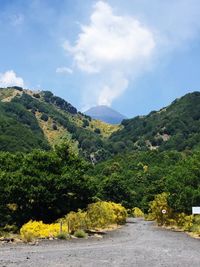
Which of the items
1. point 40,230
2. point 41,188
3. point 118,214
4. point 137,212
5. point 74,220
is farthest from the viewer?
point 137,212

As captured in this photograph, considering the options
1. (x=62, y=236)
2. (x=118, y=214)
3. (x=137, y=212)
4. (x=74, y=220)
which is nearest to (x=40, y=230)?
(x=62, y=236)

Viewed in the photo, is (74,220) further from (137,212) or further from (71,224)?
(137,212)

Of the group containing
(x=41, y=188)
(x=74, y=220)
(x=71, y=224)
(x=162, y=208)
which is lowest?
(x=71, y=224)

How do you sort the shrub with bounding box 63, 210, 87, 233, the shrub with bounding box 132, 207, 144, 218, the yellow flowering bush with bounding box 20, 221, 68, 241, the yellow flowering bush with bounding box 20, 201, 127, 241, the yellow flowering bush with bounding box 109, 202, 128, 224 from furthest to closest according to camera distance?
1. the shrub with bounding box 132, 207, 144, 218
2. the yellow flowering bush with bounding box 109, 202, 128, 224
3. the shrub with bounding box 63, 210, 87, 233
4. the yellow flowering bush with bounding box 20, 201, 127, 241
5. the yellow flowering bush with bounding box 20, 221, 68, 241

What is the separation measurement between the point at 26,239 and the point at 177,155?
121 meters

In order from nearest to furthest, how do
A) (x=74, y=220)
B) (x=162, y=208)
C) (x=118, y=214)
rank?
1. (x=74, y=220)
2. (x=162, y=208)
3. (x=118, y=214)

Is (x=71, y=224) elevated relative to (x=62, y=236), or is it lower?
elevated

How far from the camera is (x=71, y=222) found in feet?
159

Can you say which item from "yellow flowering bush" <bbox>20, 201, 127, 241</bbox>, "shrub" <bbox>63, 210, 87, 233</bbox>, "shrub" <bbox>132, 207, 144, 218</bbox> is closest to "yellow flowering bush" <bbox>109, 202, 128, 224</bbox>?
"yellow flowering bush" <bbox>20, 201, 127, 241</bbox>

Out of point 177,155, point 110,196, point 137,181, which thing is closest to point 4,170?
point 110,196

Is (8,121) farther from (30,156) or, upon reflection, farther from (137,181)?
(30,156)

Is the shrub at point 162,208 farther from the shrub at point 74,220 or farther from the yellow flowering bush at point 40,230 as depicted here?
the yellow flowering bush at point 40,230

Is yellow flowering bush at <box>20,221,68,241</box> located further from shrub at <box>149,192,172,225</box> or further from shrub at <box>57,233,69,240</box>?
shrub at <box>149,192,172,225</box>

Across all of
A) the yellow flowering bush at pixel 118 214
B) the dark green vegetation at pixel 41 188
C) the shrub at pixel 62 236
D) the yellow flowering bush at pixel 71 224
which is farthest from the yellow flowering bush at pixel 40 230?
the yellow flowering bush at pixel 118 214
